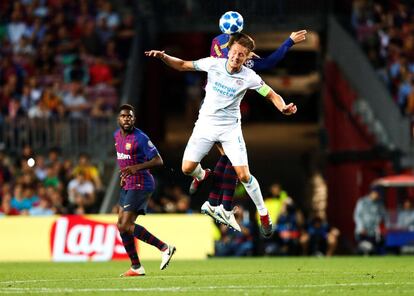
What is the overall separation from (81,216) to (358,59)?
9.15 metres

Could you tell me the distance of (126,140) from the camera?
14883 mm

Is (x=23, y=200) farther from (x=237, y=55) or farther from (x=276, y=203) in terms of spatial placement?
(x=237, y=55)

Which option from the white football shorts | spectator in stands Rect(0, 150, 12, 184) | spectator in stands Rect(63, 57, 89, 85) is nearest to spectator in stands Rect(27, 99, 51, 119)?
spectator in stands Rect(63, 57, 89, 85)

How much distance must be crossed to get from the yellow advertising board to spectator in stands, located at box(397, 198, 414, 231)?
4.35 m

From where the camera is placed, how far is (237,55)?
13.9 metres

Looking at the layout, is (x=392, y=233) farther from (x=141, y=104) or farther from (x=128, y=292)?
(x=128, y=292)

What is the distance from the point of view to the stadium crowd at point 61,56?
27125 millimetres

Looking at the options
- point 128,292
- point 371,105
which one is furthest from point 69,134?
point 128,292

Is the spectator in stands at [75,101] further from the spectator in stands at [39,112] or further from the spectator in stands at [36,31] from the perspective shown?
the spectator in stands at [36,31]

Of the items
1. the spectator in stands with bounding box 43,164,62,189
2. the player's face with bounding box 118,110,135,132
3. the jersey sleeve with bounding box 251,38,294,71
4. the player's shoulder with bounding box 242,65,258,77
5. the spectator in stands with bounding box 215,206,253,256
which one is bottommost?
the spectator in stands with bounding box 215,206,253,256

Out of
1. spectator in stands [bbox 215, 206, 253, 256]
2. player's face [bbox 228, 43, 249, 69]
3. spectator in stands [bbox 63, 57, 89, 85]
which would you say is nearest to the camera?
player's face [bbox 228, 43, 249, 69]

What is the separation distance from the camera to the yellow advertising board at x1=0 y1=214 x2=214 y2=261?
22.6 metres

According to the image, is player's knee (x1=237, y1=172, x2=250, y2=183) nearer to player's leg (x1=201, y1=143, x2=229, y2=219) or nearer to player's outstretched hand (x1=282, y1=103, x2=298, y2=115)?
player's leg (x1=201, y1=143, x2=229, y2=219)

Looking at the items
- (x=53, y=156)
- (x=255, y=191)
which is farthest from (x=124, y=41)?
(x=255, y=191)
